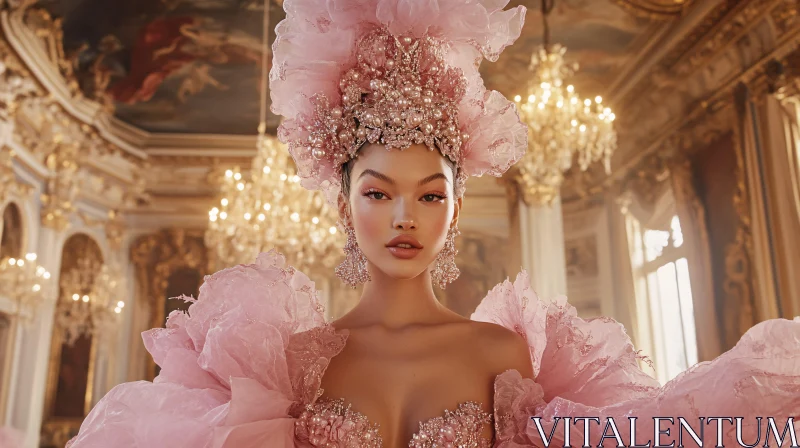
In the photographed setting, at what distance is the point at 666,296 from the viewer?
6555 mm

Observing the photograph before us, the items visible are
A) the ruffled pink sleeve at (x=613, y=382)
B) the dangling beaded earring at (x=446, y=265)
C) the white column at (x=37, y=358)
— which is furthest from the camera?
the white column at (x=37, y=358)

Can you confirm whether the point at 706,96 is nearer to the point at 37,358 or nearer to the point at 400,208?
the point at 400,208

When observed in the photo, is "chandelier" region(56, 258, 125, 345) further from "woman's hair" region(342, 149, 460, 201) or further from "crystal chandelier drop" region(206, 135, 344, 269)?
"woman's hair" region(342, 149, 460, 201)

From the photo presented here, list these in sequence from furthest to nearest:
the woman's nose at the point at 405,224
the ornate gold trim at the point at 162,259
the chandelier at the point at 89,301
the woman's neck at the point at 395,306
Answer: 1. the ornate gold trim at the point at 162,259
2. the chandelier at the point at 89,301
3. the woman's neck at the point at 395,306
4. the woman's nose at the point at 405,224

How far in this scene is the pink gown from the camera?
138cm

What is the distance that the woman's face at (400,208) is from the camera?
1.67 meters

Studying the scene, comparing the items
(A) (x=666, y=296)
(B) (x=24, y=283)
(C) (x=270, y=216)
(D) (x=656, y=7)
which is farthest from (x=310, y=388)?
(B) (x=24, y=283)

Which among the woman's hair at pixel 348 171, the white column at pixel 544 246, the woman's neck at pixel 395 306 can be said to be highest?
the white column at pixel 544 246

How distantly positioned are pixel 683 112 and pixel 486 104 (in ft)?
17.4

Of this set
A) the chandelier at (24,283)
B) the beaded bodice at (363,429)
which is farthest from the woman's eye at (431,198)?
the chandelier at (24,283)

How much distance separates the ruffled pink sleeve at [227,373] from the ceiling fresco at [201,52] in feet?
19.6

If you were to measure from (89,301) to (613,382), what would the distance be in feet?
27.4

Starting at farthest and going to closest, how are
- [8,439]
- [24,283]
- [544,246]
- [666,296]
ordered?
1. [544,246]
2. [24,283]
3. [666,296]
4. [8,439]

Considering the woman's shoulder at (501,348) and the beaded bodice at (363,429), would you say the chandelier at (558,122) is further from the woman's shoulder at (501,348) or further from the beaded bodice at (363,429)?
the beaded bodice at (363,429)
